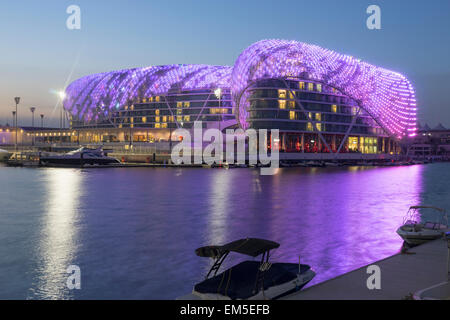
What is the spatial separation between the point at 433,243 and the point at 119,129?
544 ft

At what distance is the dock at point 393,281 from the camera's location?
13.4m

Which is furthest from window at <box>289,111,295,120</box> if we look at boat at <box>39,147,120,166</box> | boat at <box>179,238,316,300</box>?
boat at <box>179,238,316,300</box>

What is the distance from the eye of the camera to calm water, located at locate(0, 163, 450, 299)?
18078mm

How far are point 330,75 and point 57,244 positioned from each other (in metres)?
127

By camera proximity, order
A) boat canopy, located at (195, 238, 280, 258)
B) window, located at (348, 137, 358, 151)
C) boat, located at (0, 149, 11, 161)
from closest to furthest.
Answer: boat canopy, located at (195, 238, 280, 258)
boat, located at (0, 149, 11, 161)
window, located at (348, 137, 358, 151)

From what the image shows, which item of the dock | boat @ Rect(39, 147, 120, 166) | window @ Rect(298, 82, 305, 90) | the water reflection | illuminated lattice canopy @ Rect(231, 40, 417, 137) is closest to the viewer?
the dock

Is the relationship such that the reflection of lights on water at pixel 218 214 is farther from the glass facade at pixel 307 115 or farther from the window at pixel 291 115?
the window at pixel 291 115

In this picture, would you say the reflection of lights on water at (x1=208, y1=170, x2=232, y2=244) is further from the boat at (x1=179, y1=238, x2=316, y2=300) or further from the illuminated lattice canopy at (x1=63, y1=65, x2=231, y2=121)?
the illuminated lattice canopy at (x1=63, y1=65, x2=231, y2=121)

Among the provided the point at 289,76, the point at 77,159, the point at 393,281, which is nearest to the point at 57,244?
the point at 393,281

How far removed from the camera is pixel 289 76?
135 meters

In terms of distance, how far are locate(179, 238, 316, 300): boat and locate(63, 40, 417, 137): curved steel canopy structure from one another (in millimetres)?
121828
